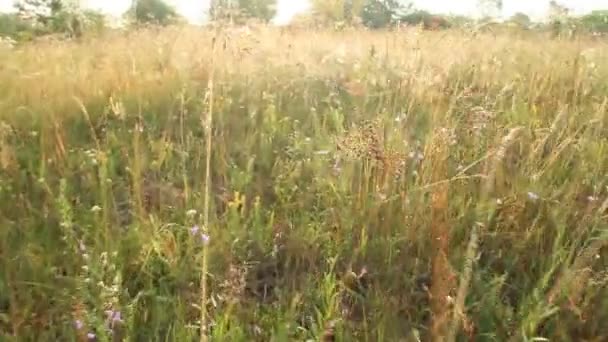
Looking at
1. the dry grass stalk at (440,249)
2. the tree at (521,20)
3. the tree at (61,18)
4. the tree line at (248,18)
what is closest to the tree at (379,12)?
the tree line at (248,18)

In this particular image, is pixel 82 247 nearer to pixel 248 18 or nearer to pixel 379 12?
pixel 248 18

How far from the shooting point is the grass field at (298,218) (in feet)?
5.16

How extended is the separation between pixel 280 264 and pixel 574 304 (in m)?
0.87

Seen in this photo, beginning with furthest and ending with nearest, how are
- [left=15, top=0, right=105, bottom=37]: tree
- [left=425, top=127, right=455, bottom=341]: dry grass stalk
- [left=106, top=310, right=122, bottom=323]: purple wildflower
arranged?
[left=15, top=0, right=105, bottom=37]: tree
[left=425, top=127, right=455, bottom=341]: dry grass stalk
[left=106, top=310, right=122, bottom=323]: purple wildflower

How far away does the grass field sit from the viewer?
1.57 meters

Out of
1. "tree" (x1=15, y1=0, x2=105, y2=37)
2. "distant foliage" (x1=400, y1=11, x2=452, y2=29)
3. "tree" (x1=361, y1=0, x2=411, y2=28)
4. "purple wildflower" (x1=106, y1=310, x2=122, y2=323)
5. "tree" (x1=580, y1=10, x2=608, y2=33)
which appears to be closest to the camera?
"purple wildflower" (x1=106, y1=310, x2=122, y2=323)

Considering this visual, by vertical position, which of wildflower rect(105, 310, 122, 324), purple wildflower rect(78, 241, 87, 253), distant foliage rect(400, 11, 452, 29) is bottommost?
wildflower rect(105, 310, 122, 324)

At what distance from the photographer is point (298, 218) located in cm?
204

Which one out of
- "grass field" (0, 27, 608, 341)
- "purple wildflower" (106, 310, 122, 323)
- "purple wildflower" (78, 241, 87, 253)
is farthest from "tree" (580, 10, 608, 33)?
"purple wildflower" (106, 310, 122, 323)

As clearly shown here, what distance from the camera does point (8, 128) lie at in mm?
2344

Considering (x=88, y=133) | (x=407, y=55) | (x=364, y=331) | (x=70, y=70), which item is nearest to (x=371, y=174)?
(x=364, y=331)

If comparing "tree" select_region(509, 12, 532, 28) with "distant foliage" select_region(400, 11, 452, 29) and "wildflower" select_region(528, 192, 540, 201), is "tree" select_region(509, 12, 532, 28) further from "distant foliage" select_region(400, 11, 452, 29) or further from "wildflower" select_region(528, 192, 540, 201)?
"wildflower" select_region(528, 192, 540, 201)

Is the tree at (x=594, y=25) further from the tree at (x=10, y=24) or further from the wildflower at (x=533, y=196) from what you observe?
the tree at (x=10, y=24)

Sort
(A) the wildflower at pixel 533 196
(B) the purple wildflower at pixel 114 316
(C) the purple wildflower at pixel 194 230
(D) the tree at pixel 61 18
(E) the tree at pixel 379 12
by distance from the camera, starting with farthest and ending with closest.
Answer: (E) the tree at pixel 379 12 < (D) the tree at pixel 61 18 < (A) the wildflower at pixel 533 196 < (C) the purple wildflower at pixel 194 230 < (B) the purple wildflower at pixel 114 316
